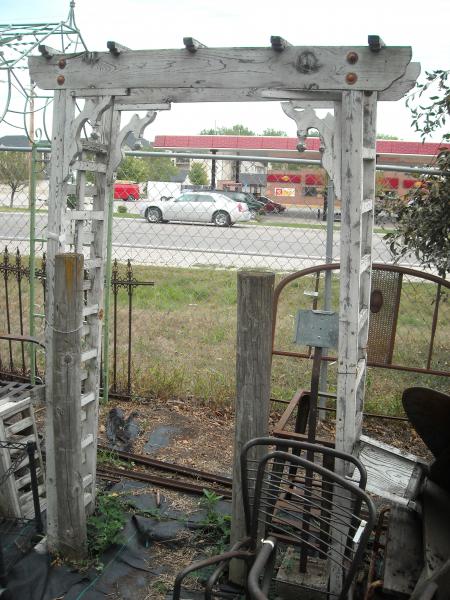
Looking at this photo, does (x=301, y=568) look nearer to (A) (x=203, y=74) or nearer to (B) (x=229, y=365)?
(A) (x=203, y=74)

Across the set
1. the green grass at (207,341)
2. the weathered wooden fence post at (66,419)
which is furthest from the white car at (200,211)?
the weathered wooden fence post at (66,419)

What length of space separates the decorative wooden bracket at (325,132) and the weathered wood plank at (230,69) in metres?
0.11

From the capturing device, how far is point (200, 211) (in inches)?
406

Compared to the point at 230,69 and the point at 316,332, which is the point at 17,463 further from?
the point at 230,69

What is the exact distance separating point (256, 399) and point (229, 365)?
3.73 meters

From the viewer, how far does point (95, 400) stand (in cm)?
380

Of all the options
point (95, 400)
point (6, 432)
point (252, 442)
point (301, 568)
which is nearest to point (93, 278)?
point (95, 400)

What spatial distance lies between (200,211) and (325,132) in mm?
7438

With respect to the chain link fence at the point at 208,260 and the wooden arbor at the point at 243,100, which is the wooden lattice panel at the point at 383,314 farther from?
the wooden arbor at the point at 243,100

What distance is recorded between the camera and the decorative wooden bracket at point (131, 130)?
3.55 metres

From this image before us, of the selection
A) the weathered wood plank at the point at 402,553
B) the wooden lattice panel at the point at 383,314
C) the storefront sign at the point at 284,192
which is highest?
the storefront sign at the point at 284,192

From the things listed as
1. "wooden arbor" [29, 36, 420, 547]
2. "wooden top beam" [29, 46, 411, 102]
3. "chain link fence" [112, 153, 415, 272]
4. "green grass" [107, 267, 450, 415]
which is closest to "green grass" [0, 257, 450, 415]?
"green grass" [107, 267, 450, 415]

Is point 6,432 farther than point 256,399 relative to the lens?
Yes

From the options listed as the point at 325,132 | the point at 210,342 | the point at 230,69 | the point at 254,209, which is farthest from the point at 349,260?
the point at 210,342
